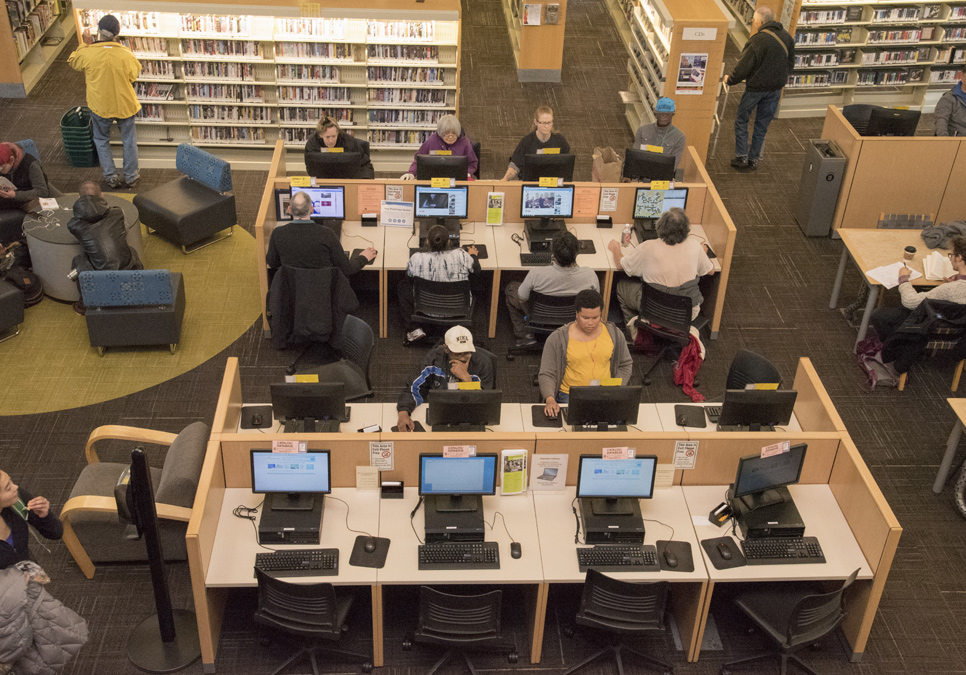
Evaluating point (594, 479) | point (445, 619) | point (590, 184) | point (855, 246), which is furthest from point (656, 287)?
point (445, 619)

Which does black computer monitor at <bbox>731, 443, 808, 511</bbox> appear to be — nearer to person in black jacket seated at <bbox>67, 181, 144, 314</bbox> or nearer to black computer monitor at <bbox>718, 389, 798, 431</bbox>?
black computer monitor at <bbox>718, 389, 798, 431</bbox>

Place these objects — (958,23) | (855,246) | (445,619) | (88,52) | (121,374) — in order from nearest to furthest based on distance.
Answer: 1. (445,619)
2. (121,374)
3. (855,246)
4. (88,52)
5. (958,23)

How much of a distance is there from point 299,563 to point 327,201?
147 inches

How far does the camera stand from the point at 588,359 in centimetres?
630

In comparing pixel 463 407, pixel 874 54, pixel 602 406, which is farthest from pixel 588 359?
pixel 874 54

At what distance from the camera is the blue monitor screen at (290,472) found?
537 centimetres

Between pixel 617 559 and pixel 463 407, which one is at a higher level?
pixel 463 407

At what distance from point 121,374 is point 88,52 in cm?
368

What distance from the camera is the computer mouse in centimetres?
533

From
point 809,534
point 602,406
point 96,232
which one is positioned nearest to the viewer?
point 809,534

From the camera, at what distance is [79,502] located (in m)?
5.62

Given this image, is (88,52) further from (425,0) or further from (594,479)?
(594,479)

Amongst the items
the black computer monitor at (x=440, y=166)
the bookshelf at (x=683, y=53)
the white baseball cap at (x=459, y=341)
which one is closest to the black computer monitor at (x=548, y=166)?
the black computer monitor at (x=440, y=166)

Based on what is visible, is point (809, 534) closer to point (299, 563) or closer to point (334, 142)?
point (299, 563)
